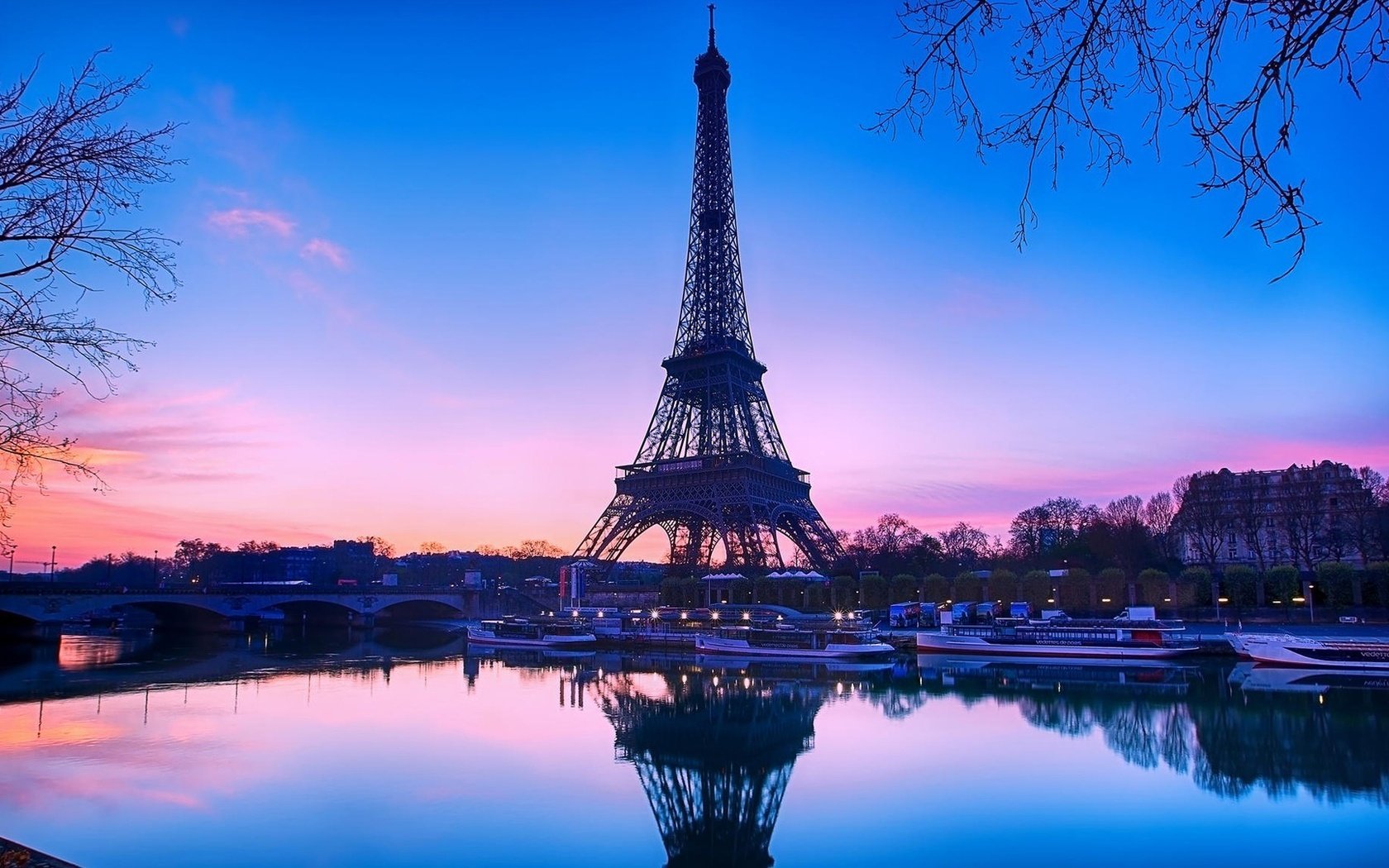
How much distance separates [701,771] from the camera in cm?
1869

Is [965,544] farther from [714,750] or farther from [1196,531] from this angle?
[714,750]

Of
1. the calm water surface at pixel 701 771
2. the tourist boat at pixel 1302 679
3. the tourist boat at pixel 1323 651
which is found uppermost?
the tourist boat at pixel 1323 651

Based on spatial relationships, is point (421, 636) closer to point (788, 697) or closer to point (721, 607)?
A: point (721, 607)

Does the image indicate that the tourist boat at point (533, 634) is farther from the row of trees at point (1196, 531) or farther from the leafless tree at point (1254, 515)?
A: the leafless tree at point (1254, 515)

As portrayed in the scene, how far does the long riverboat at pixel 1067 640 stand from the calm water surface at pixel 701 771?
18.7ft

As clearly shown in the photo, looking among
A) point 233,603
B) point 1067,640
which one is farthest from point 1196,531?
point 233,603

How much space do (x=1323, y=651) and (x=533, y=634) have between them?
39.5 meters

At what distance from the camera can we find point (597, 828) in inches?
564

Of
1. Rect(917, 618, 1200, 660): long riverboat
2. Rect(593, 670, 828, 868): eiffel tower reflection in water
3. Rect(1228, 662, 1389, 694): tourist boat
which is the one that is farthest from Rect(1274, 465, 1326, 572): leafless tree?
Rect(593, 670, 828, 868): eiffel tower reflection in water

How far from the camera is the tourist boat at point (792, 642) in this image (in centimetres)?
4072

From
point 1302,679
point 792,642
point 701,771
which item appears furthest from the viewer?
point 792,642

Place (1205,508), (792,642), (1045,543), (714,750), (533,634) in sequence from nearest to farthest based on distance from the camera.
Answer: (714,750), (792,642), (533,634), (1205,508), (1045,543)

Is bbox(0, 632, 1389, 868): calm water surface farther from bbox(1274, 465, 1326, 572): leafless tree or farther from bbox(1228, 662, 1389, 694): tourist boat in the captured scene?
bbox(1274, 465, 1326, 572): leafless tree

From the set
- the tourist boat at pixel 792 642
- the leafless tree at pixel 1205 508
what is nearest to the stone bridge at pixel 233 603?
the tourist boat at pixel 792 642
